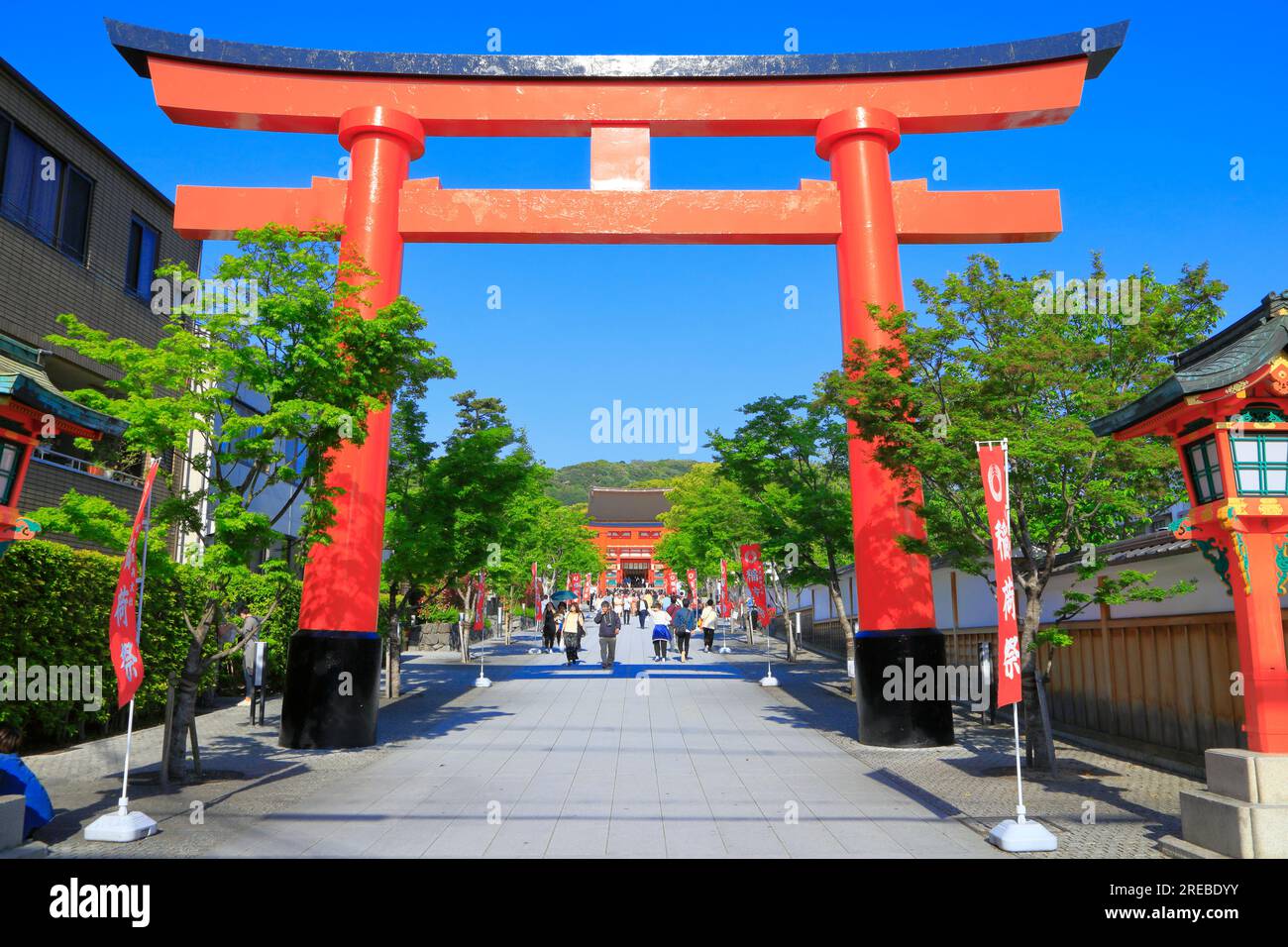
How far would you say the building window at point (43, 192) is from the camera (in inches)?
496

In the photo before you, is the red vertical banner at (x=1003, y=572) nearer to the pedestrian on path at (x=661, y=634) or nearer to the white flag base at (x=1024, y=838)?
the white flag base at (x=1024, y=838)

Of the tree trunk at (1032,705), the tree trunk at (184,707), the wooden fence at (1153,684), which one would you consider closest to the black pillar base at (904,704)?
the tree trunk at (1032,705)

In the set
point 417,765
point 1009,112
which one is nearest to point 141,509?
point 417,765

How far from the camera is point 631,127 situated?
12.5m

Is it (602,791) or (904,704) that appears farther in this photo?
(904,704)

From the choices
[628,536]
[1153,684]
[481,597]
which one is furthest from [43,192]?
[628,536]

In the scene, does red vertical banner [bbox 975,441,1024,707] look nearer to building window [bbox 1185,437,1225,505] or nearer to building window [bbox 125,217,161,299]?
building window [bbox 1185,437,1225,505]

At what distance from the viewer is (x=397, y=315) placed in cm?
975

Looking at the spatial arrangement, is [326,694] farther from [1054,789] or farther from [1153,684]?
[1153,684]

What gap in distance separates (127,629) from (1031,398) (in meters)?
9.12

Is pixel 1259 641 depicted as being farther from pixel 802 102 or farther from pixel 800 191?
pixel 802 102

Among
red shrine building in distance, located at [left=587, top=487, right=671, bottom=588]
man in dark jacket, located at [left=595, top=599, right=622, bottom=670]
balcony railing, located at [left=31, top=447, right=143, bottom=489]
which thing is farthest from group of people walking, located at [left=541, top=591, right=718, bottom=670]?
red shrine building in distance, located at [left=587, top=487, right=671, bottom=588]

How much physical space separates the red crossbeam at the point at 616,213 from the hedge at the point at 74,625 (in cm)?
499
